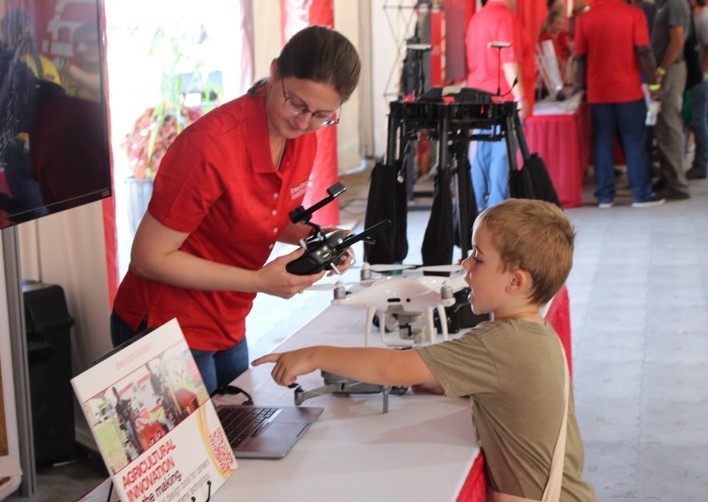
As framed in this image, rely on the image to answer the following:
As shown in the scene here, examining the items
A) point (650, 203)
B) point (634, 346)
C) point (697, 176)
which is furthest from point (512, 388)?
point (697, 176)

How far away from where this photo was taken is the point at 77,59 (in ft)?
8.17

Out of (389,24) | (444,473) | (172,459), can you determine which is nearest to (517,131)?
(444,473)

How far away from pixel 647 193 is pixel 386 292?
5.89 meters

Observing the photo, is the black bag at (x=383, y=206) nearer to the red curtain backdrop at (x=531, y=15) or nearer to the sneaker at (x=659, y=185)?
the red curtain backdrop at (x=531, y=15)

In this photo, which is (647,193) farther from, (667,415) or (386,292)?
(386,292)

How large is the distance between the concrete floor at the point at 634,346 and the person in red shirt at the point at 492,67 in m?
0.62

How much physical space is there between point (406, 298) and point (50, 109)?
1.01 metres

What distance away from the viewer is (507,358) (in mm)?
1644

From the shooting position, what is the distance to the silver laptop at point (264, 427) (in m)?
1.64

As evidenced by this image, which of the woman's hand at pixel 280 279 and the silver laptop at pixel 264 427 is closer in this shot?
the silver laptop at pixel 264 427

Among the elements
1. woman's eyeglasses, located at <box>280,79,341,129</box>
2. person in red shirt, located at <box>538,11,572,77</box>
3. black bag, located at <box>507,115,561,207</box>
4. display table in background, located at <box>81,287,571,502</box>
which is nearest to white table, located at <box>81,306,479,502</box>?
display table in background, located at <box>81,287,571,502</box>

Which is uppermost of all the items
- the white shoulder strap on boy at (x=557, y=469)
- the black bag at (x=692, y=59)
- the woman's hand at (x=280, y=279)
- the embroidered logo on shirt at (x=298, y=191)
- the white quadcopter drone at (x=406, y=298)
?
the black bag at (x=692, y=59)

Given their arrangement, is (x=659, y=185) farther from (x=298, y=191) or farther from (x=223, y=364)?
(x=223, y=364)

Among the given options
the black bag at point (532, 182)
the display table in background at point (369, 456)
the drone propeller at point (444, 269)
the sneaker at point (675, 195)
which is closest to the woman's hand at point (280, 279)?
the display table in background at point (369, 456)
